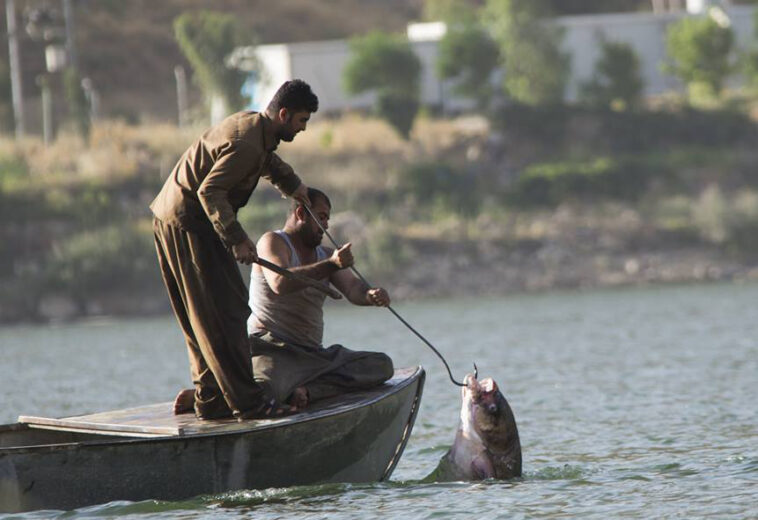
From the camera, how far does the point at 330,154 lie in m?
47.7

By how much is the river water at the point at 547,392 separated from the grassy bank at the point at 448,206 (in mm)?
2166

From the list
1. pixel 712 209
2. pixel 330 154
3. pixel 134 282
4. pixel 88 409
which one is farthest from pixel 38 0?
pixel 88 409

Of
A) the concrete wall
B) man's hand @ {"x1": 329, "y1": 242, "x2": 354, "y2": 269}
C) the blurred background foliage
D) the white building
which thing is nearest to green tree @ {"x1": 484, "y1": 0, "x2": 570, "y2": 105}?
the blurred background foliage

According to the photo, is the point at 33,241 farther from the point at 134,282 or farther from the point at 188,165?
the point at 188,165

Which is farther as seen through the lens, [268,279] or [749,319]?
[749,319]

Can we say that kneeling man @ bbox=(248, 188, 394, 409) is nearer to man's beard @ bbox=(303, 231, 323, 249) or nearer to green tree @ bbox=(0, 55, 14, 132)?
man's beard @ bbox=(303, 231, 323, 249)

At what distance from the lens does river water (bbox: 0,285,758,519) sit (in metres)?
10.5

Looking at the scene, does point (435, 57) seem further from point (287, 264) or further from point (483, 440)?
point (287, 264)

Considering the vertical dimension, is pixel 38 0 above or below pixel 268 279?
above

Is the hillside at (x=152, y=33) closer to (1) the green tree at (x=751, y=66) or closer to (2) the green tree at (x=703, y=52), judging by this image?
(2) the green tree at (x=703, y=52)

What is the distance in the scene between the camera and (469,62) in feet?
174

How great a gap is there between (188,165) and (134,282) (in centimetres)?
3226

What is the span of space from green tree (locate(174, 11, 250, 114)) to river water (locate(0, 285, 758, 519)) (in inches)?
463

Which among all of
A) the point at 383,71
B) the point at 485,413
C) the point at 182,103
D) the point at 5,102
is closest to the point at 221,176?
the point at 485,413
